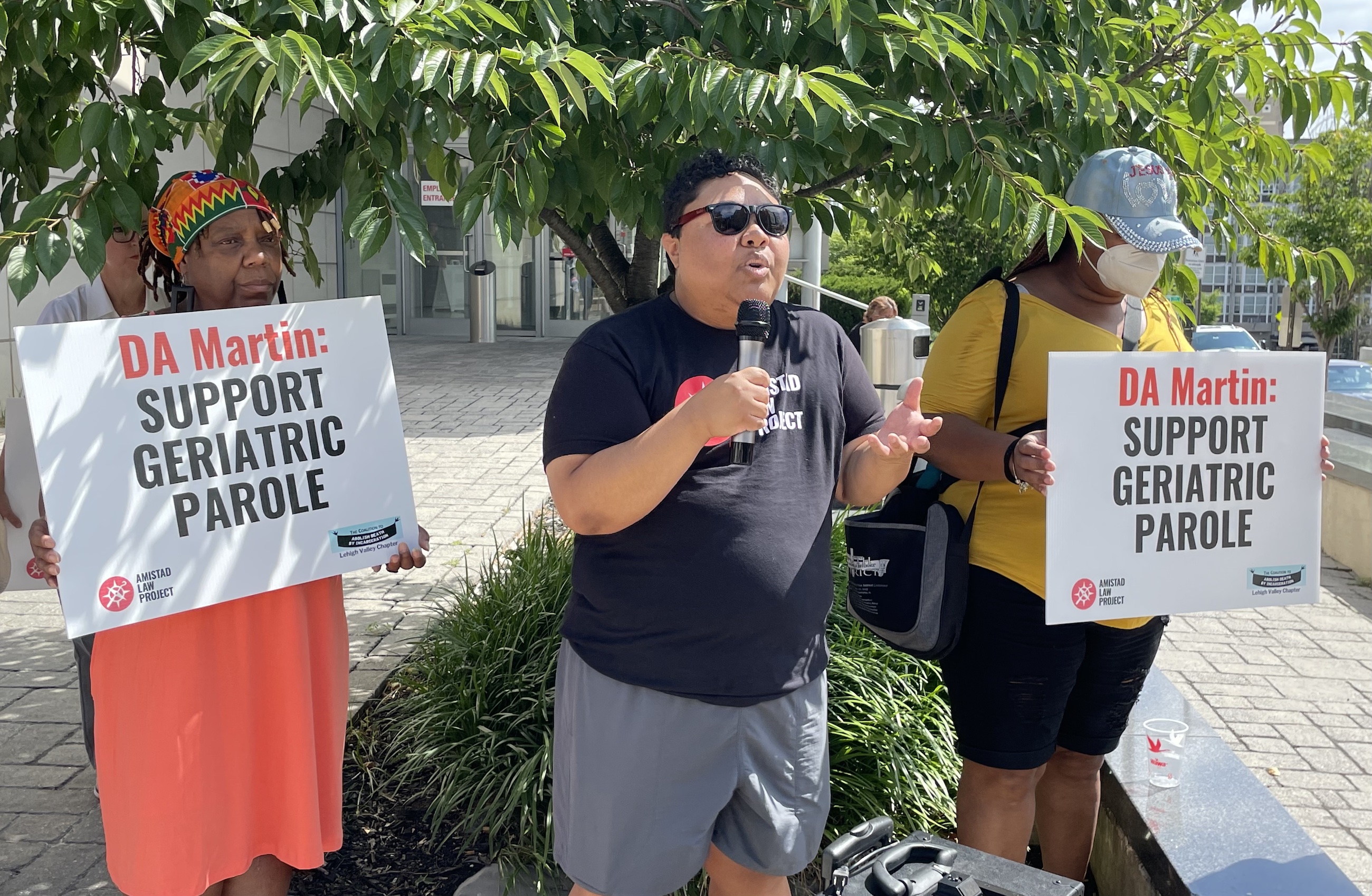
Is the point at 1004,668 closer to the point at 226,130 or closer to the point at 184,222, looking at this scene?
the point at 184,222

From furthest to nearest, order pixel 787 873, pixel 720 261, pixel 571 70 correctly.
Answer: pixel 571 70 → pixel 787 873 → pixel 720 261

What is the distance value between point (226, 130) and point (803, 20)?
1.54m

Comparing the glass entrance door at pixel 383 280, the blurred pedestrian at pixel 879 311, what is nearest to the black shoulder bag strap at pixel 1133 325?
the blurred pedestrian at pixel 879 311

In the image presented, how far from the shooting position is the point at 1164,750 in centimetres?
384

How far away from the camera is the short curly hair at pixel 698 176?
7.86ft

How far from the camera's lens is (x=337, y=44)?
245 cm

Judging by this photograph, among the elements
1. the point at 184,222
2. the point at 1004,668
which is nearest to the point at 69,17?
the point at 184,222

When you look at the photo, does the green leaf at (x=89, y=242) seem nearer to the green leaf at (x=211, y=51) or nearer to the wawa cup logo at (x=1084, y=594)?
the green leaf at (x=211, y=51)

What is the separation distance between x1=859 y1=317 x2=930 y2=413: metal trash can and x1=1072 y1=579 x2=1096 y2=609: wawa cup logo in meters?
8.23

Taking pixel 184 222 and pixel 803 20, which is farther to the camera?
pixel 803 20

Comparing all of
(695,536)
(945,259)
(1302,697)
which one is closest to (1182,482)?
(695,536)

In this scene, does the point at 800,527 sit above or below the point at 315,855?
above

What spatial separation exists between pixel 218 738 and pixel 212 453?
653 millimetres

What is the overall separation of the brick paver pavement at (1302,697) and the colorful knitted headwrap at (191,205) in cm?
422
